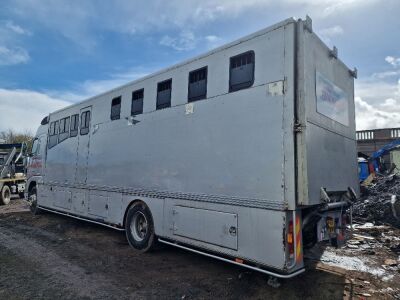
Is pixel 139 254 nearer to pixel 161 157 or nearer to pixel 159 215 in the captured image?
pixel 159 215

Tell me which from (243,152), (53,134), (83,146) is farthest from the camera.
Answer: (53,134)

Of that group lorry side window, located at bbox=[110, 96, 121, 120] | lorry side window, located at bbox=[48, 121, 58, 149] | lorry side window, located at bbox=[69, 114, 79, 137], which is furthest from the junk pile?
lorry side window, located at bbox=[48, 121, 58, 149]

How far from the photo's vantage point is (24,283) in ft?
15.3

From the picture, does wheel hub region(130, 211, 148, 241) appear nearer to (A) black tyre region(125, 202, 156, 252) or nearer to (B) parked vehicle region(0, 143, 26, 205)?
(A) black tyre region(125, 202, 156, 252)

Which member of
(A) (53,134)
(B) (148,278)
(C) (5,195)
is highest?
(A) (53,134)

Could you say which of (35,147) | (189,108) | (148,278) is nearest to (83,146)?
(35,147)

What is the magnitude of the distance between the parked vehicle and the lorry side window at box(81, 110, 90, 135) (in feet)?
33.7

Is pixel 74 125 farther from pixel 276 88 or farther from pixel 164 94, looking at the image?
pixel 276 88

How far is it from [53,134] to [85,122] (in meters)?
2.34

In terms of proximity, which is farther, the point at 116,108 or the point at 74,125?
the point at 74,125

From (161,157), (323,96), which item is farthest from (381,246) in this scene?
(161,157)

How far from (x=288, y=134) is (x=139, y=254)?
3898 mm

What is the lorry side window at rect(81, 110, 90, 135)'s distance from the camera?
8.12m

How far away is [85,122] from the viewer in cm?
824
